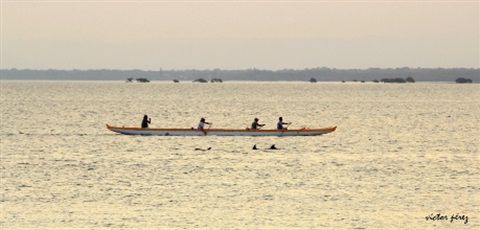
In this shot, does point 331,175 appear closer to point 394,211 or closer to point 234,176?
point 234,176

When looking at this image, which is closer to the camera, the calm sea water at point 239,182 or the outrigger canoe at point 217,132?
the calm sea water at point 239,182

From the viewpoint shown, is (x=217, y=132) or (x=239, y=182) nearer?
(x=239, y=182)

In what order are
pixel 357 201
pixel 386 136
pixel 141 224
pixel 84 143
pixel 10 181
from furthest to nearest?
pixel 386 136, pixel 84 143, pixel 10 181, pixel 357 201, pixel 141 224

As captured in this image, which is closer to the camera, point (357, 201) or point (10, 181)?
point (357, 201)

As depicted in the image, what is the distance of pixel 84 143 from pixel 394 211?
36261mm

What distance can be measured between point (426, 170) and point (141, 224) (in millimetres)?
21929

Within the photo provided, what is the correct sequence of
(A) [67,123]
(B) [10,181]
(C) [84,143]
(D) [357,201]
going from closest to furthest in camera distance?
(D) [357,201] < (B) [10,181] < (C) [84,143] < (A) [67,123]

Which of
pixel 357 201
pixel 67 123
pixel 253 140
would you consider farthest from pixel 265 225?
pixel 67 123

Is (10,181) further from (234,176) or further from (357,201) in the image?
(357,201)

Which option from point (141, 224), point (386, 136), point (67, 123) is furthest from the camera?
point (67, 123)

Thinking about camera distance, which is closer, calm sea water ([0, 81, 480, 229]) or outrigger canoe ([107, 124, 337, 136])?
calm sea water ([0, 81, 480, 229])

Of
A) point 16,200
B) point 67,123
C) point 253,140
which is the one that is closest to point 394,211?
point 16,200

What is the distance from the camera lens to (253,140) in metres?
71.3

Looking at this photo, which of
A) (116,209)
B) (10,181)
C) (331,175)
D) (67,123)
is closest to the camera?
(116,209)
